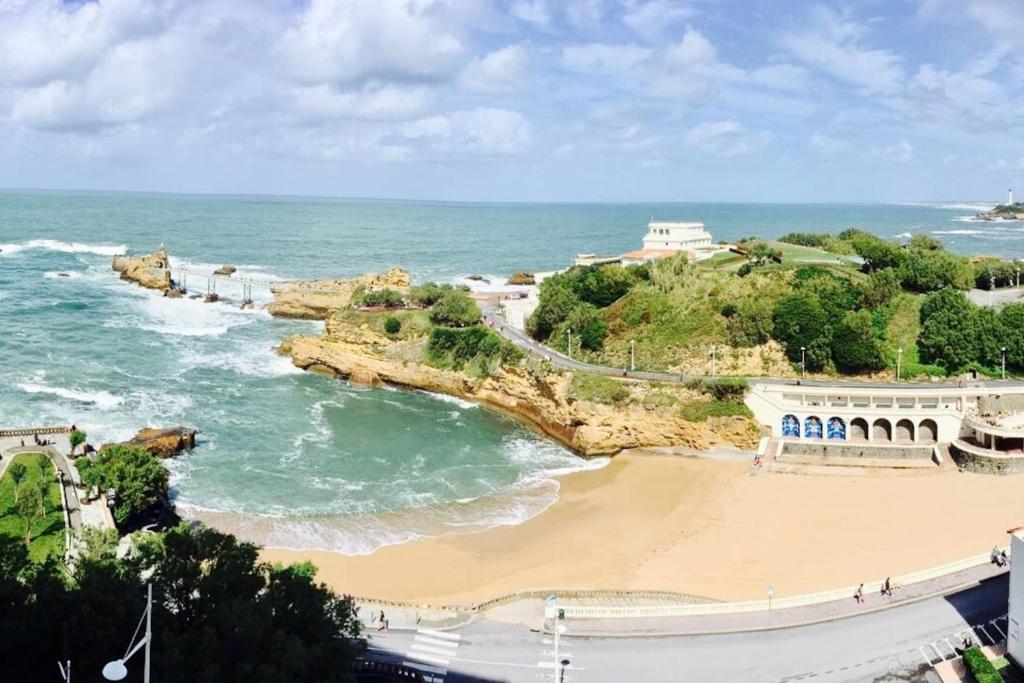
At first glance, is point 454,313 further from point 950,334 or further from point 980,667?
point 980,667

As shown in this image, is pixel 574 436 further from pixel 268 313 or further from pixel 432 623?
pixel 268 313

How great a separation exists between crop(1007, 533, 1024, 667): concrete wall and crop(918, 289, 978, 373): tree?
1246 inches

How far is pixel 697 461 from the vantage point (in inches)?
1861

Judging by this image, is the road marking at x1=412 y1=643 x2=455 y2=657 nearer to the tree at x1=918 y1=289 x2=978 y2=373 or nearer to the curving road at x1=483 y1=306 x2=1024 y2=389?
the curving road at x1=483 y1=306 x2=1024 y2=389

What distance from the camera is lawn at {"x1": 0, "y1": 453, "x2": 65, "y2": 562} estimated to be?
31.7 metres

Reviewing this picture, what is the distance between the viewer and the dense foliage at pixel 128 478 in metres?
35.5

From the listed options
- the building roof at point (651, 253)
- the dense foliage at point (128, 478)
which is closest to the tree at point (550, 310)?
the building roof at point (651, 253)

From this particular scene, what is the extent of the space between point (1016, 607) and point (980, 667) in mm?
2202

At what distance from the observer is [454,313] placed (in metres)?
64.8

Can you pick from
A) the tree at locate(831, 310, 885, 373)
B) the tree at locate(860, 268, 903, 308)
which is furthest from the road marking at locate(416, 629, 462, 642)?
the tree at locate(860, 268, 903, 308)

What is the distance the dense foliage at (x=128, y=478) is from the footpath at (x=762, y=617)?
19.1m

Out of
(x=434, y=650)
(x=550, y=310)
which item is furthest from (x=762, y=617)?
(x=550, y=310)

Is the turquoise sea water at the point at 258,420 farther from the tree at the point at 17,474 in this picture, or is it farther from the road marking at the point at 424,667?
the road marking at the point at 424,667

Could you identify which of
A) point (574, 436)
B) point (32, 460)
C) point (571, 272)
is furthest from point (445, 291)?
point (32, 460)
